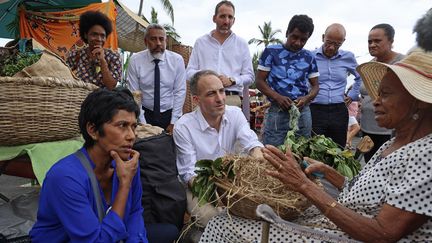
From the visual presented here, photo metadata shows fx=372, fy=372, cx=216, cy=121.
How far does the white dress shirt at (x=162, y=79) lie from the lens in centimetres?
461

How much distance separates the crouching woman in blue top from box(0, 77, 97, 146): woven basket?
0.52 metres

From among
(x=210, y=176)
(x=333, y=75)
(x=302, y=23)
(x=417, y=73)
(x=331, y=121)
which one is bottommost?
(x=331, y=121)

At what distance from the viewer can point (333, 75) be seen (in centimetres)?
485

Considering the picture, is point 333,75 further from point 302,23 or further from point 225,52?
point 225,52

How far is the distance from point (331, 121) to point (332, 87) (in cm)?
44

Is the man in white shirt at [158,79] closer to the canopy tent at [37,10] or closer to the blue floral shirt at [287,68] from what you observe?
the blue floral shirt at [287,68]

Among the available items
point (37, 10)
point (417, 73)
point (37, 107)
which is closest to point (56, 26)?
point (37, 10)

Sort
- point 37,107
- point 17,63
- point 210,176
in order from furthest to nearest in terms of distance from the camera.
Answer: point 17,63
point 37,107
point 210,176

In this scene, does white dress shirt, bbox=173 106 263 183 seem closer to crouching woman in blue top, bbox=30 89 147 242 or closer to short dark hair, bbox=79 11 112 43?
crouching woman in blue top, bbox=30 89 147 242

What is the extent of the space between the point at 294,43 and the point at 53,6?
610cm

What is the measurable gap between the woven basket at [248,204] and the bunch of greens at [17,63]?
1.56m

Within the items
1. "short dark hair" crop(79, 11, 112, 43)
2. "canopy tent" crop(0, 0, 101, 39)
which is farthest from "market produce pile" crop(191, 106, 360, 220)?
"canopy tent" crop(0, 0, 101, 39)

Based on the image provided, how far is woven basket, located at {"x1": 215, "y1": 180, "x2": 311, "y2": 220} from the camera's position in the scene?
6.19ft

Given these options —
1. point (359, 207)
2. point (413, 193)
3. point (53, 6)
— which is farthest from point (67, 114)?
point (53, 6)
